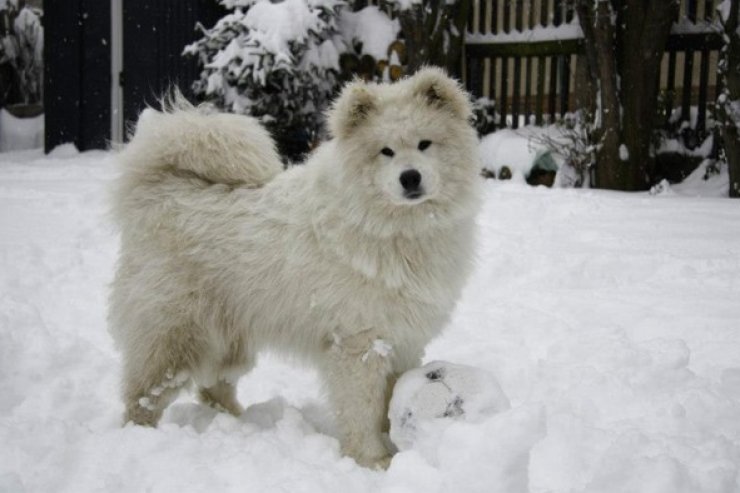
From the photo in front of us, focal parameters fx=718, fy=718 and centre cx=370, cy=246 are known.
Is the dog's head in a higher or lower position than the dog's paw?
higher

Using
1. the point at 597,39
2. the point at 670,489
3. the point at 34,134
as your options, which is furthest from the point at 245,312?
the point at 34,134

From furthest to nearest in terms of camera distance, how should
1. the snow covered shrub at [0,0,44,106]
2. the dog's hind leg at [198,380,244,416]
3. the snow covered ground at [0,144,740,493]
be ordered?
the snow covered shrub at [0,0,44,106]
the dog's hind leg at [198,380,244,416]
the snow covered ground at [0,144,740,493]

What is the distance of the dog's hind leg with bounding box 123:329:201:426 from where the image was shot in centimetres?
291

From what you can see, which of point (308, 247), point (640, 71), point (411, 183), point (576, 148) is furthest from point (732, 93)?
point (308, 247)

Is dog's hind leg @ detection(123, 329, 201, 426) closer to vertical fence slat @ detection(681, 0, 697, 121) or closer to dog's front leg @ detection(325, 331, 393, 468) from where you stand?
dog's front leg @ detection(325, 331, 393, 468)

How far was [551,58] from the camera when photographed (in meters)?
8.17

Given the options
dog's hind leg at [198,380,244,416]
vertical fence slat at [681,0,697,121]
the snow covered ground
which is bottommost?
dog's hind leg at [198,380,244,416]

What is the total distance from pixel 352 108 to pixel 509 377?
4.77ft

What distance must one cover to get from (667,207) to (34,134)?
11.2 metres

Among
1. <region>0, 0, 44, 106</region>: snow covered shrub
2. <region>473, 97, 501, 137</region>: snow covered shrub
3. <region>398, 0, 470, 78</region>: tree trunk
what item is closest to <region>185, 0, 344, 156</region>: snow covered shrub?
<region>398, 0, 470, 78</region>: tree trunk

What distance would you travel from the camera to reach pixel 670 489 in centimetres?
204

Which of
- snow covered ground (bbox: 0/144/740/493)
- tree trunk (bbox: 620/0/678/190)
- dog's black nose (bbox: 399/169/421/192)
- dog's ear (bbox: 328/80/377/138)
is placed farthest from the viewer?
tree trunk (bbox: 620/0/678/190)

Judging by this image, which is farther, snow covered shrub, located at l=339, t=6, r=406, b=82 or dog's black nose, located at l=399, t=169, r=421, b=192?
snow covered shrub, located at l=339, t=6, r=406, b=82

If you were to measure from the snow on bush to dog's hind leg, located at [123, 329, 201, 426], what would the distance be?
5.28 metres
